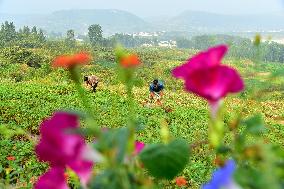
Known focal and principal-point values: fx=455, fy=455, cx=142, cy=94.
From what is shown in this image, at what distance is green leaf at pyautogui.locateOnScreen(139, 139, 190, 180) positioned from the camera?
2.58 ft

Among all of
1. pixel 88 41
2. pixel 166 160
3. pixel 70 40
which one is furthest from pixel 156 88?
pixel 88 41

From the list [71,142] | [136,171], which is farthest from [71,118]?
[136,171]

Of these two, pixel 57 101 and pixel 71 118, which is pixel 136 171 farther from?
pixel 57 101

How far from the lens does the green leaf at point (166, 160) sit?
0.79 meters

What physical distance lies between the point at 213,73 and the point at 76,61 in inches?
10.4

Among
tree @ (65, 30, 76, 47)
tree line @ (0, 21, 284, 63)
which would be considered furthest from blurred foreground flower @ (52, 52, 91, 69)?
tree @ (65, 30, 76, 47)

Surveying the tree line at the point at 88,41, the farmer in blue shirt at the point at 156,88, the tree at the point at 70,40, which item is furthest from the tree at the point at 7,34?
the farmer in blue shirt at the point at 156,88

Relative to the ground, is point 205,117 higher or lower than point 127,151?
lower

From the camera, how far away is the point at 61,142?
0.70m

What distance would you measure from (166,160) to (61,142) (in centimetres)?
19

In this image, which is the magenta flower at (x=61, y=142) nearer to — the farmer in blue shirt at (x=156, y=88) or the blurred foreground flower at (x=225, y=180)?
the blurred foreground flower at (x=225, y=180)

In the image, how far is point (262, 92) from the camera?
0.74 m

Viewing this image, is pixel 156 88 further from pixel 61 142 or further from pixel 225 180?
pixel 225 180

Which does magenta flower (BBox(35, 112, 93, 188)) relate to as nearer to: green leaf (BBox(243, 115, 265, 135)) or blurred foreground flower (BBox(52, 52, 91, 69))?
blurred foreground flower (BBox(52, 52, 91, 69))
